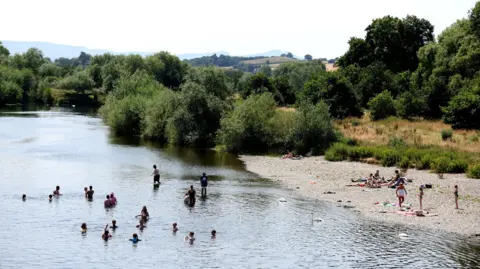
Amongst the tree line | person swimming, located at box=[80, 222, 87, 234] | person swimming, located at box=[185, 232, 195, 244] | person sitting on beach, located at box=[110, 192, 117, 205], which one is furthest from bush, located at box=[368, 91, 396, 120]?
person swimming, located at box=[80, 222, 87, 234]

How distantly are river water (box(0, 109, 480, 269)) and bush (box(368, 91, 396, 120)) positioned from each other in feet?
120

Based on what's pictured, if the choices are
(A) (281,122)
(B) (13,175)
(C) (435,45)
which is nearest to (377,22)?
(C) (435,45)

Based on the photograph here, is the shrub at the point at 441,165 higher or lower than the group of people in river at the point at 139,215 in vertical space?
higher

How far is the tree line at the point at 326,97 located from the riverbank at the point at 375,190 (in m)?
7.51

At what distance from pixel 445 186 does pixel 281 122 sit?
3140 centimetres

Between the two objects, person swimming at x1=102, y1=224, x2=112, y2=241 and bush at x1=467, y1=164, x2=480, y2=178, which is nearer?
person swimming at x1=102, y1=224, x2=112, y2=241

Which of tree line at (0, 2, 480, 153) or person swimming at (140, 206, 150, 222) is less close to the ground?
tree line at (0, 2, 480, 153)

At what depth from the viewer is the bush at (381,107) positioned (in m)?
98.9

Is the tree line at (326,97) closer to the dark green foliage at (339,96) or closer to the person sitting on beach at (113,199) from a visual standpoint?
the dark green foliage at (339,96)

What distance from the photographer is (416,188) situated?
5638 centimetres

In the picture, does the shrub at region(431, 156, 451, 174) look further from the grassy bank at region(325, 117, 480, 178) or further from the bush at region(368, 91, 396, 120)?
the bush at region(368, 91, 396, 120)

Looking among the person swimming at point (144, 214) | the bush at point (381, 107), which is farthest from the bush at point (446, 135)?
the person swimming at point (144, 214)

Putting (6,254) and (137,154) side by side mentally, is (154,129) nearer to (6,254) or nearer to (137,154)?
(137,154)

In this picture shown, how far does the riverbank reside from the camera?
4584cm
